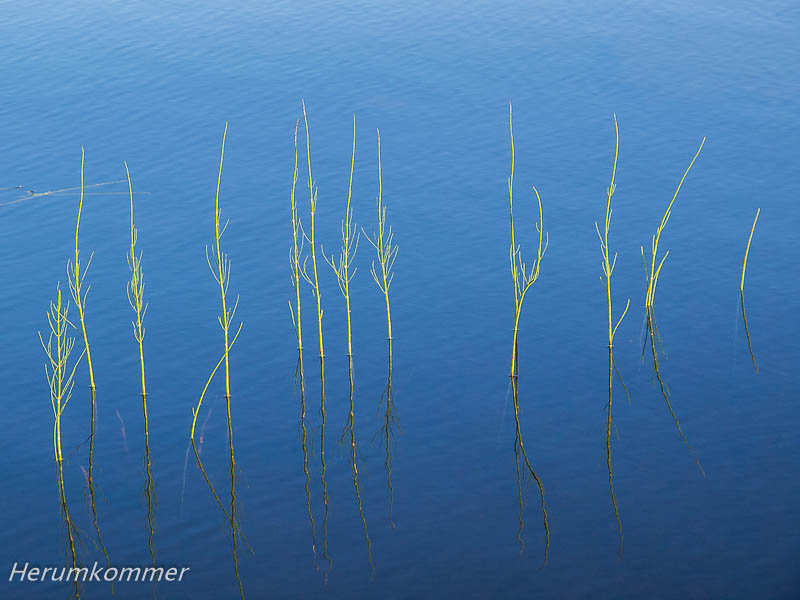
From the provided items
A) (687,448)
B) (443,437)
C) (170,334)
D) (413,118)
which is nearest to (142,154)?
(413,118)

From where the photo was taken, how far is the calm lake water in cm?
826

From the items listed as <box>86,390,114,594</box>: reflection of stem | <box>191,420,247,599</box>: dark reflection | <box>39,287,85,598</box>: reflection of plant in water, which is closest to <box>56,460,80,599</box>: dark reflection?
<box>39,287,85,598</box>: reflection of plant in water

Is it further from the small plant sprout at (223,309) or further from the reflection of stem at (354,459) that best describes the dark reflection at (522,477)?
the small plant sprout at (223,309)

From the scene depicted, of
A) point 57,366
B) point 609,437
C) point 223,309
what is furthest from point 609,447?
point 57,366

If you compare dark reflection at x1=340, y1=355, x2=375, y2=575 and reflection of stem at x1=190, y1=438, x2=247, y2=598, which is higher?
reflection of stem at x1=190, y1=438, x2=247, y2=598

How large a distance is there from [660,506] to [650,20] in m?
13.0

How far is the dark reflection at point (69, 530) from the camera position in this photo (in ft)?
26.6

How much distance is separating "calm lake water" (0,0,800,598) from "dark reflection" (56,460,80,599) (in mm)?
43

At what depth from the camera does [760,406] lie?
32.0 ft

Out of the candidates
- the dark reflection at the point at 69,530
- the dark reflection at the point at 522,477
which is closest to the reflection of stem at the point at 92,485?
the dark reflection at the point at 69,530

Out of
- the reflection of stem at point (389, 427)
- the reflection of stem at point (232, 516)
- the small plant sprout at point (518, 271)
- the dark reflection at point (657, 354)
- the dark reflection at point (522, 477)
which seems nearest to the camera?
the reflection of stem at point (232, 516)

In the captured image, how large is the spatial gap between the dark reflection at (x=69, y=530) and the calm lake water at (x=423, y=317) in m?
0.04

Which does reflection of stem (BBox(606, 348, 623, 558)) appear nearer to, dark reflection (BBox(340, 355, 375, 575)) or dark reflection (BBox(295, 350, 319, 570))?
dark reflection (BBox(340, 355, 375, 575))

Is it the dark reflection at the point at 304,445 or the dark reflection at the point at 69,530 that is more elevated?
the dark reflection at the point at 69,530
